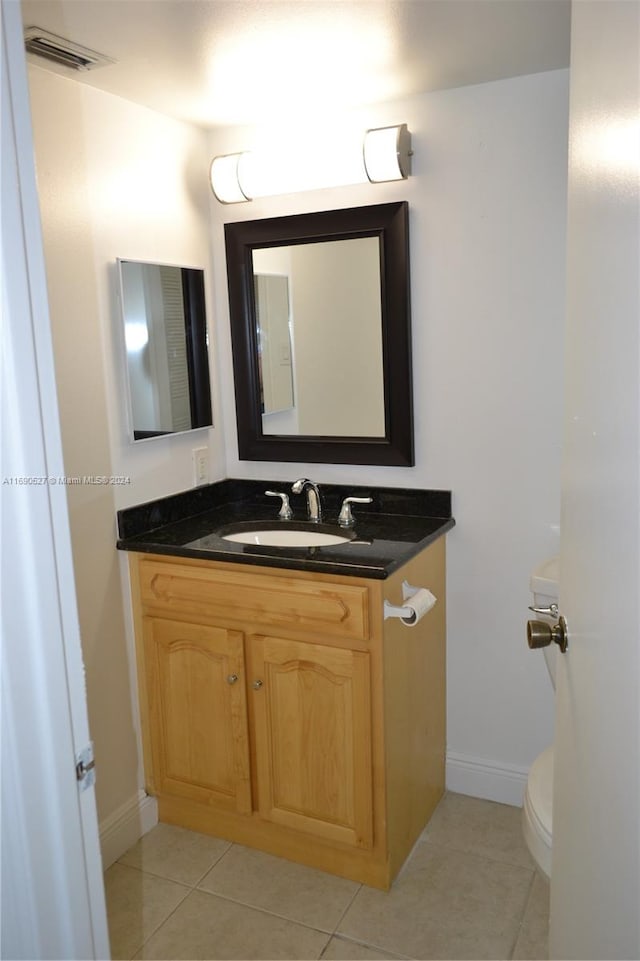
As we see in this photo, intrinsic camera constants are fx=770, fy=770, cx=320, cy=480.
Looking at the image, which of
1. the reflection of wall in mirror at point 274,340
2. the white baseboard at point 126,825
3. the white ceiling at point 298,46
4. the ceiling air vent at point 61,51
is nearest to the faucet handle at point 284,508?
the reflection of wall in mirror at point 274,340

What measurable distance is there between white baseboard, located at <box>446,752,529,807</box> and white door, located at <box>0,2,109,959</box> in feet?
5.76

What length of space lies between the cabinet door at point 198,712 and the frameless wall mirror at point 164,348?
0.64 m

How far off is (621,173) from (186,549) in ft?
5.36

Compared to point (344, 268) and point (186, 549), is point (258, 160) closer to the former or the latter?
point (344, 268)

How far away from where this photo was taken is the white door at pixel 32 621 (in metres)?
0.86

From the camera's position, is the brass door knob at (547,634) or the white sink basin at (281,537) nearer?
the brass door knob at (547,634)

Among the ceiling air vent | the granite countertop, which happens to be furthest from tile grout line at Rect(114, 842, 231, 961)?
the ceiling air vent

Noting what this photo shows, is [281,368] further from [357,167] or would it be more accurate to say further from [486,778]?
[486,778]

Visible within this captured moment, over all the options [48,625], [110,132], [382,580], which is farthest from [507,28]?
[48,625]

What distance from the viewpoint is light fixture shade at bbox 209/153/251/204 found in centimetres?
245

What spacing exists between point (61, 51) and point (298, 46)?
57 centimetres

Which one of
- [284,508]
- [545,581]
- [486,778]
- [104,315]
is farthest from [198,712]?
[104,315]

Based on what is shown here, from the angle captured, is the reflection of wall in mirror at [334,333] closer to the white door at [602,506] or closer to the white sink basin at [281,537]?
the white sink basin at [281,537]

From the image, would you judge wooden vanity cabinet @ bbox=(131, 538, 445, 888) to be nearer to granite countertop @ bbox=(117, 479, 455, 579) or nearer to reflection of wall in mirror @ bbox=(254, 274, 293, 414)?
granite countertop @ bbox=(117, 479, 455, 579)
